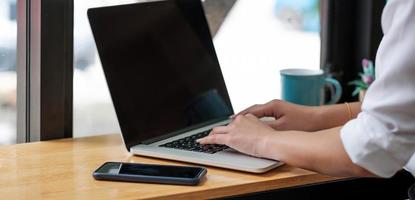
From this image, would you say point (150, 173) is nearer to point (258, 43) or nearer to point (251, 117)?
point (251, 117)

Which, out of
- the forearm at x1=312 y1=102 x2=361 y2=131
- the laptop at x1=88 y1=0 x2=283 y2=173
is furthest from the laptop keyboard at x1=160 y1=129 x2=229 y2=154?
the forearm at x1=312 y1=102 x2=361 y2=131

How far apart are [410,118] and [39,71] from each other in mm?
798

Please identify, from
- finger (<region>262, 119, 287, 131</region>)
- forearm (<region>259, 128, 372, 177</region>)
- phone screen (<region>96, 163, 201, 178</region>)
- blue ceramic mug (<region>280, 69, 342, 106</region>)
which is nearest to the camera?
forearm (<region>259, 128, 372, 177</region>)

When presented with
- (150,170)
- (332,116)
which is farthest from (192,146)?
(332,116)

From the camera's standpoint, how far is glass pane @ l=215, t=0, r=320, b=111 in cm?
190

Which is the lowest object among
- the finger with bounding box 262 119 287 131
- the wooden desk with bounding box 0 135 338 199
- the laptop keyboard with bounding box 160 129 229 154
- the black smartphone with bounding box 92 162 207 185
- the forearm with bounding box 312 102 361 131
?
the wooden desk with bounding box 0 135 338 199

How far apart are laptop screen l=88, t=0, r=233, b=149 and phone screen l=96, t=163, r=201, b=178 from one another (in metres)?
0.12

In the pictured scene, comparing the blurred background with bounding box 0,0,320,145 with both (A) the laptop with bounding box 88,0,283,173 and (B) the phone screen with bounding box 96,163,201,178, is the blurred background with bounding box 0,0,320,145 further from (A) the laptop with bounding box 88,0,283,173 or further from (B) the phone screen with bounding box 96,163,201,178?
(B) the phone screen with bounding box 96,163,201,178

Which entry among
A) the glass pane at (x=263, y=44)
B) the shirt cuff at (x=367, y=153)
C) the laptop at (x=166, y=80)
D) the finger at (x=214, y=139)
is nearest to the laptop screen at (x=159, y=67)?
the laptop at (x=166, y=80)

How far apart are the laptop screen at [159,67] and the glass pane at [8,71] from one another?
0.23 m

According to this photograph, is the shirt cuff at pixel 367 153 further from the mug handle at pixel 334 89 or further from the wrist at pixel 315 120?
the mug handle at pixel 334 89

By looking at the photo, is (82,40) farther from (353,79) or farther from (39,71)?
(353,79)

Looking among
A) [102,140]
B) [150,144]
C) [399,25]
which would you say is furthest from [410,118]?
[102,140]

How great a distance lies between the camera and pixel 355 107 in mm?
1502
